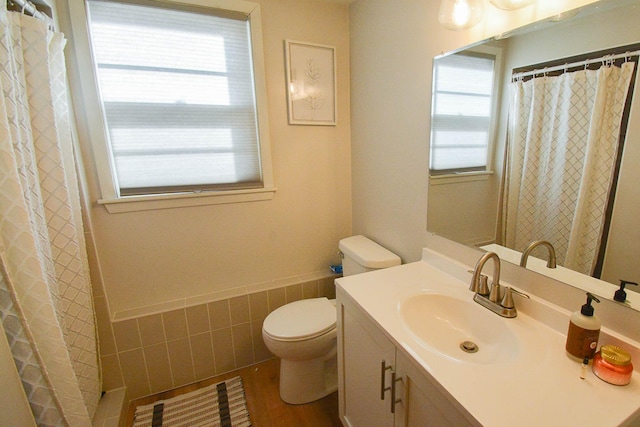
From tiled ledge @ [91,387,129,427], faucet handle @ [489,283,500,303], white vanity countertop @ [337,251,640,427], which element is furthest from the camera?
tiled ledge @ [91,387,129,427]

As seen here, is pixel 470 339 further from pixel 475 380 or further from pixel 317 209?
pixel 317 209

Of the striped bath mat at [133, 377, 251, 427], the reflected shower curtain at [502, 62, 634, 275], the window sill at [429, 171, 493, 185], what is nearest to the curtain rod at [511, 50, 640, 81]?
the reflected shower curtain at [502, 62, 634, 275]

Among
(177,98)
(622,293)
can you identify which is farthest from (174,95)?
(622,293)

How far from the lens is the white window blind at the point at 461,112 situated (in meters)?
1.08

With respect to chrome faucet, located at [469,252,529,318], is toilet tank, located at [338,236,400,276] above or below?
below

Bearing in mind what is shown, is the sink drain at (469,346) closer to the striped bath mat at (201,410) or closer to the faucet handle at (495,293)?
the faucet handle at (495,293)

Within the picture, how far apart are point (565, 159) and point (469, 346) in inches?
25.8

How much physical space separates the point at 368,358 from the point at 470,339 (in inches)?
14.0

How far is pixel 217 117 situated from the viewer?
65.4 inches

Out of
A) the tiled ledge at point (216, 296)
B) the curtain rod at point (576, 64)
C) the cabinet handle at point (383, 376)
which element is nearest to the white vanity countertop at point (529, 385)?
the cabinet handle at point (383, 376)

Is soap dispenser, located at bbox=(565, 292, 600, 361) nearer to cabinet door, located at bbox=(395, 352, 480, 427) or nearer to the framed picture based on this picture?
cabinet door, located at bbox=(395, 352, 480, 427)

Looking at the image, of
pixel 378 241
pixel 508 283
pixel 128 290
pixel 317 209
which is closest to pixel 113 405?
pixel 128 290

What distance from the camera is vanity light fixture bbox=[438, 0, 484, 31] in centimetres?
98

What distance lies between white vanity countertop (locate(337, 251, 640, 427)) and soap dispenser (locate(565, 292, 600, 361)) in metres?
0.03
